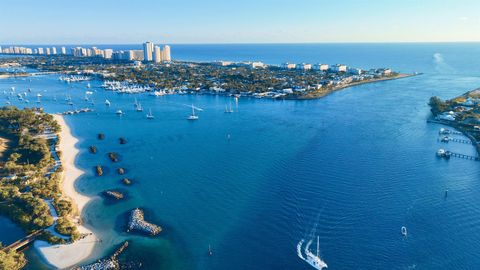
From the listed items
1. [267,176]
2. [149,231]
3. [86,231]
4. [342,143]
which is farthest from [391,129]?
[86,231]

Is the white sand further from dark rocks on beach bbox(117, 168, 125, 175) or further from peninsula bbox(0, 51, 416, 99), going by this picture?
peninsula bbox(0, 51, 416, 99)


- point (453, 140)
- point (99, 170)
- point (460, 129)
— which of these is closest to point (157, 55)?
point (99, 170)

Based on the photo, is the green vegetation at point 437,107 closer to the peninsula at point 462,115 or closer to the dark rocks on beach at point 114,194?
the peninsula at point 462,115

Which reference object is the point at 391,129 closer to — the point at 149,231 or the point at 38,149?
the point at 149,231

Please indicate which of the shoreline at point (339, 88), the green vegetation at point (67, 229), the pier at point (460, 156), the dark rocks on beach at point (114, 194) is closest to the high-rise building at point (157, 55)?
the shoreline at point (339, 88)

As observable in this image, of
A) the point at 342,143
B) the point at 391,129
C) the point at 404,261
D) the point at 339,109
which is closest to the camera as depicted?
the point at 404,261

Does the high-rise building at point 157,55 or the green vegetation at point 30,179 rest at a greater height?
the high-rise building at point 157,55

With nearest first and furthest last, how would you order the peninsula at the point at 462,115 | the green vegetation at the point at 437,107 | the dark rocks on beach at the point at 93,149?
1. the dark rocks on beach at the point at 93,149
2. the peninsula at the point at 462,115
3. the green vegetation at the point at 437,107
